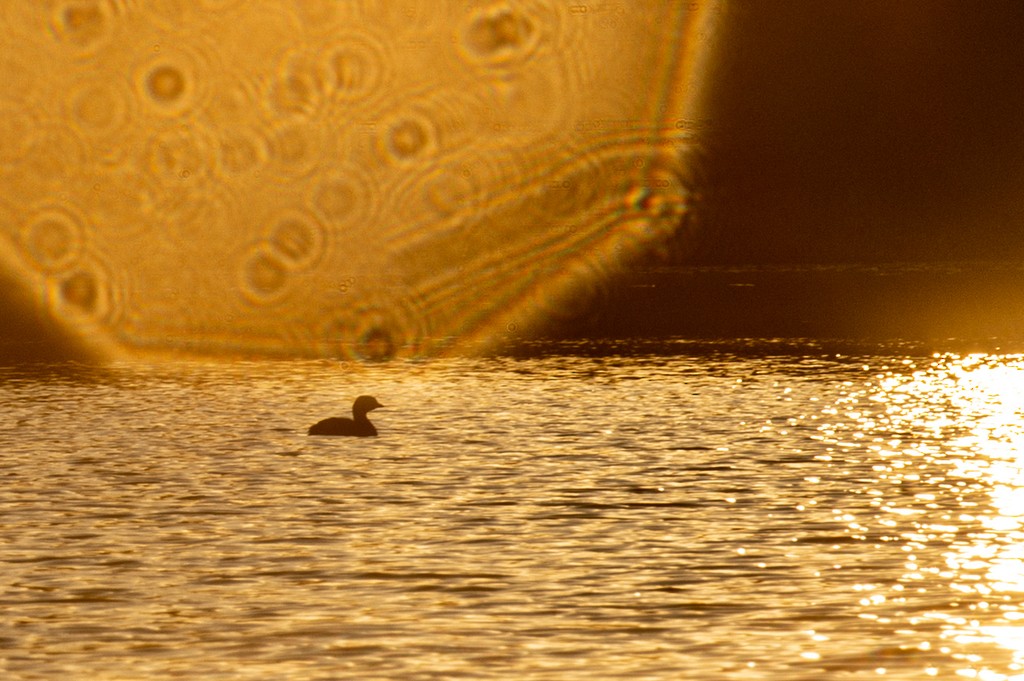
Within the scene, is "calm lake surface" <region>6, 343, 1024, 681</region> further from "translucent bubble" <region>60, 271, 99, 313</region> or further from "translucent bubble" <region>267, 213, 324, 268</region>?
"translucent bubble" <region>267, 213, 324, 268</region>

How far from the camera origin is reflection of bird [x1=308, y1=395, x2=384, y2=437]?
113ft

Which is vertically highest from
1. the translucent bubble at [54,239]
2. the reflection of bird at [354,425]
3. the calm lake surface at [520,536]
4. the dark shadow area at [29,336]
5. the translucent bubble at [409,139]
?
the translucent bubble at [409,139]

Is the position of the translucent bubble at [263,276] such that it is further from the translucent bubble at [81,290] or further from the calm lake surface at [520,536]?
the calm lake surface at [520,536]

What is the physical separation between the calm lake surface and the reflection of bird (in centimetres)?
45

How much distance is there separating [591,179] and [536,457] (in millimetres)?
109188

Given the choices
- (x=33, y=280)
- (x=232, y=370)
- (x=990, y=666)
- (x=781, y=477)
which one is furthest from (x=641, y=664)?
(x=33, y=280)

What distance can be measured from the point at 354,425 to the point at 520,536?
1164cm

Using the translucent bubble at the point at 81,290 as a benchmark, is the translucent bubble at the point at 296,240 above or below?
above

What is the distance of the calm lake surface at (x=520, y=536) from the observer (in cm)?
1733

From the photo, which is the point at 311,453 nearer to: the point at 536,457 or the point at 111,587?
the point at 536,457

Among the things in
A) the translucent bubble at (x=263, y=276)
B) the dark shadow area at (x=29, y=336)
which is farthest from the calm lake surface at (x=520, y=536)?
the translucent bubble at (x=263, y=276)

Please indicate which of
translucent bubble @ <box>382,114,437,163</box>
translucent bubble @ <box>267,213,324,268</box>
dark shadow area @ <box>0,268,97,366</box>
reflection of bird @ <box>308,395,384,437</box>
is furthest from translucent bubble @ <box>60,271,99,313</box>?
reflection of bird @ <box>308,395,384,437</box>

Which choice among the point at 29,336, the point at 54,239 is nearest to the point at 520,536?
the point at 29,336

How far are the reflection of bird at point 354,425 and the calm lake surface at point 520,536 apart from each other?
452 mm
